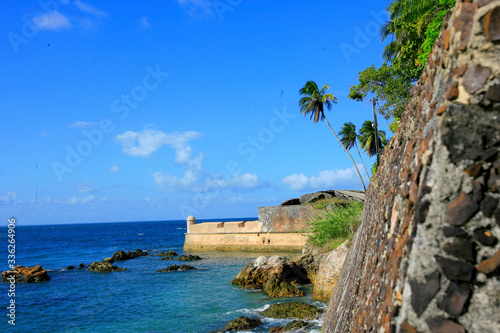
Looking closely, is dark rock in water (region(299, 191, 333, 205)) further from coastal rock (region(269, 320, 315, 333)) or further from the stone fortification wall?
coastal rock (region(269, 320, 315, 333))

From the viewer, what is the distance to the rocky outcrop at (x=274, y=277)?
1538 cm

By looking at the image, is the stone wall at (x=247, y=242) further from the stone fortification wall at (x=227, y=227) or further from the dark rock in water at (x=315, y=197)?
the dark rock in water at (x=315, y=197)

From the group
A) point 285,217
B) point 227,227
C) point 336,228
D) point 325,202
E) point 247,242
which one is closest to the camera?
point 336,228

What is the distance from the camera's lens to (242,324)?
11.5 m

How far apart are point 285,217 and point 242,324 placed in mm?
17276

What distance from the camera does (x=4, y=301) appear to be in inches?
719

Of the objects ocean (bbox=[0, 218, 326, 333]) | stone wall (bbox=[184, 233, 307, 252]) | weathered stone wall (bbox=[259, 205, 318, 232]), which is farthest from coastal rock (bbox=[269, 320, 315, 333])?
stone wall (bbox=[184, 233, 307, 252])

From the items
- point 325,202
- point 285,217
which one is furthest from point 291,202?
point 325,202

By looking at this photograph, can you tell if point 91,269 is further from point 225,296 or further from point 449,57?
point 449,57

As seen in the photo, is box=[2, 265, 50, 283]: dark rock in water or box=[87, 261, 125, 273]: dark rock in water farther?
box=[87, 261, 125, 273]: dark rock in water

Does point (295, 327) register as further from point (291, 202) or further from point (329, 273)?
point (291, 202)

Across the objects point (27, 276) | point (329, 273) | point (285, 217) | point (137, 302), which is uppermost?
point (285, 217)

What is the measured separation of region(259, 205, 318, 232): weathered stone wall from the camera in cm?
2691

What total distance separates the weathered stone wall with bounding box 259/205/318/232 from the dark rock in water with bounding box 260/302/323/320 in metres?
13.3
